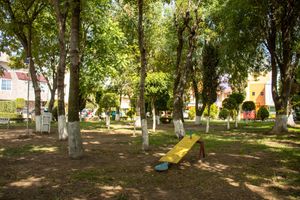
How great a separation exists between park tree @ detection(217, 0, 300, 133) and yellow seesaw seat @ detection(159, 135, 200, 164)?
11628 millimetres

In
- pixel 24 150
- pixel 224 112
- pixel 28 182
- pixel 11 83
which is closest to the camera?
pixel 28 182

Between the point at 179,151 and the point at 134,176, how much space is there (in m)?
1.69

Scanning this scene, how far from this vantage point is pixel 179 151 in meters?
8.70

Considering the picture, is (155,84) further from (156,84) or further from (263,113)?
(263,113)

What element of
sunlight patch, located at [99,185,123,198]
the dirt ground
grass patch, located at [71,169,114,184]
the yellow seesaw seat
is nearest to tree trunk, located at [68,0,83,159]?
the dirt ground

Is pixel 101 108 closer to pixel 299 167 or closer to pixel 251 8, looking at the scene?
pixel 251 8

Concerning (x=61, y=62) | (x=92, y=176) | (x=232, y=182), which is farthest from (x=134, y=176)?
(x=61, y=62)

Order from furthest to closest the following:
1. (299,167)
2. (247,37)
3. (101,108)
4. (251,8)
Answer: (101,108) → (247,37) → (251,8) → (299,167)

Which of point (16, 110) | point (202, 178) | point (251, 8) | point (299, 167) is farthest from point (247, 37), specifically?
point (16, 110)

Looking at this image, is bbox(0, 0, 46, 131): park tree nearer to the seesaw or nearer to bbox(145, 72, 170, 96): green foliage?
bbox(145, 72, 170, 96): green foliage

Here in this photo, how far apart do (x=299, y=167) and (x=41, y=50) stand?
23.9 metres

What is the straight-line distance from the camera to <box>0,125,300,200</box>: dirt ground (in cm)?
625

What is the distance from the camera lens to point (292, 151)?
11.9m

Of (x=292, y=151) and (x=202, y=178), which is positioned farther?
(x=292, y=151)
